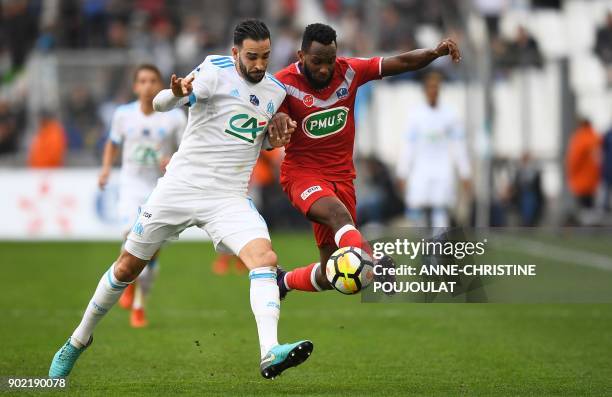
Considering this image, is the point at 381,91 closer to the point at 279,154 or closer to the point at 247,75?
the point at 279,154

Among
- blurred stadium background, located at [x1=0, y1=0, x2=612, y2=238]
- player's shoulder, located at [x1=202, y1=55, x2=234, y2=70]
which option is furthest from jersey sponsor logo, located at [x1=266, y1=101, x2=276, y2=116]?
blurred stadium background, located at [x1=0, y1=0, x2=612, y2=238]

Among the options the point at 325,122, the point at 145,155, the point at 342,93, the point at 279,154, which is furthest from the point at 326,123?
the point at 279,154

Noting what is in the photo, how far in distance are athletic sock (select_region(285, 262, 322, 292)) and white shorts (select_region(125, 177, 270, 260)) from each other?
182 cm

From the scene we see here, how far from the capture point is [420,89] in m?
25.7

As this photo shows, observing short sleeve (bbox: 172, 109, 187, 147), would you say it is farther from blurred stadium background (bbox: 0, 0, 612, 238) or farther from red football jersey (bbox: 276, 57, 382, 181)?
blurred stadium background (bbox: 0, 0, 612, 238)

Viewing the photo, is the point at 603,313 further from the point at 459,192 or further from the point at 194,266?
the point at 459,192

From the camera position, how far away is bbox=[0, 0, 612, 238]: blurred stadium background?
2306cm

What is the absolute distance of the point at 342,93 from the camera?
880 centimetres

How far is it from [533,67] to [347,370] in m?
16.9

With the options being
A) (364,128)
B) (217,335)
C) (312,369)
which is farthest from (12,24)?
(312,369)

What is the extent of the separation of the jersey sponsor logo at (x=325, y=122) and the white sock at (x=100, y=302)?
185 centimetres

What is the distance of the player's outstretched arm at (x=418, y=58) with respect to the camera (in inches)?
328

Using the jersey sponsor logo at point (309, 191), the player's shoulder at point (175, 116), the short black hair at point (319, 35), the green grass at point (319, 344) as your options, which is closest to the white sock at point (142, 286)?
the green grass at point (319, 344)

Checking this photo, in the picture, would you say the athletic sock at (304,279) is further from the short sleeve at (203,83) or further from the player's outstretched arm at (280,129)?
the short sleeve at (203,83)
